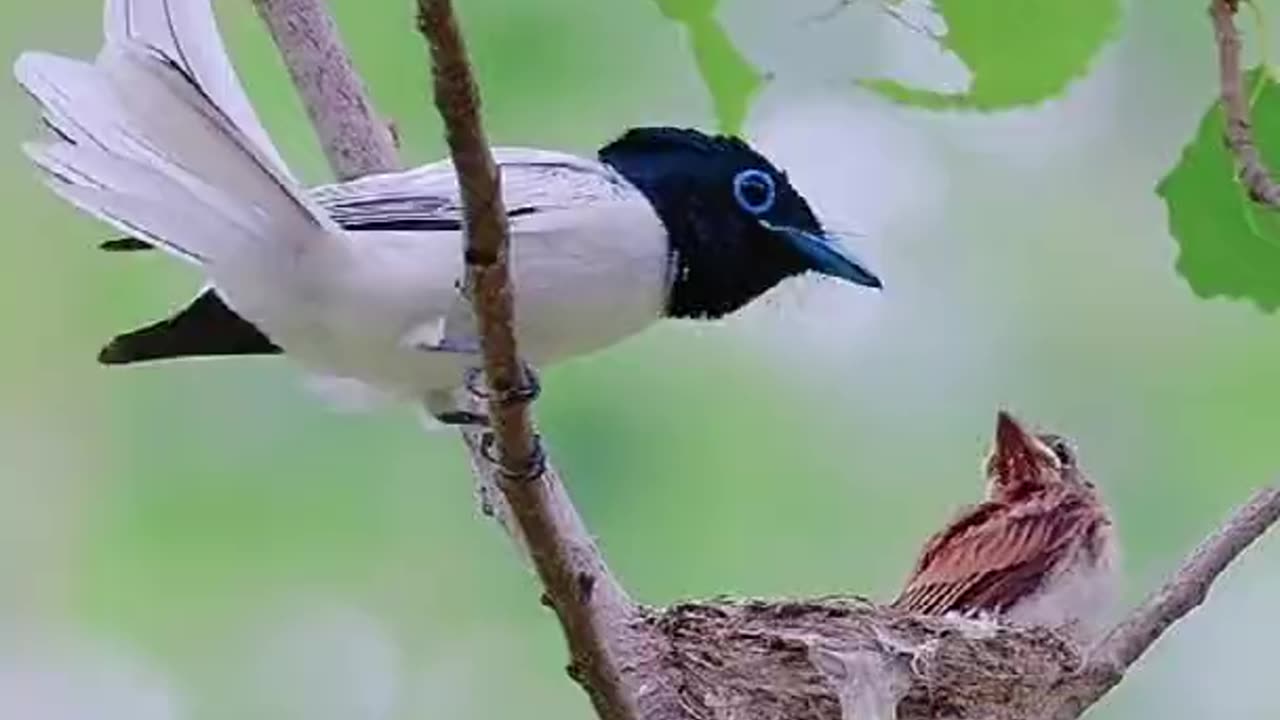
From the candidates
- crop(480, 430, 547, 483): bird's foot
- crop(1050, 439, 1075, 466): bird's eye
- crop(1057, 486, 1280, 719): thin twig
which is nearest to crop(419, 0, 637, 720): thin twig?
crop(480, 430, 547, 483): bird's foot

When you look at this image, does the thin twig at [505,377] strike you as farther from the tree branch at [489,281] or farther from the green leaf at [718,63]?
the green leaf at [718,63]

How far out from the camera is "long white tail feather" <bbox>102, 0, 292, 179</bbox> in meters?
0.84

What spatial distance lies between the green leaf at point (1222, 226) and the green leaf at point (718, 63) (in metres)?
0.16

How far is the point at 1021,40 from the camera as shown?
0.85 m

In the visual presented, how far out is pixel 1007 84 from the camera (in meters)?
0.85

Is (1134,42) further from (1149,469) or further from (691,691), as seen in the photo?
(691,691)

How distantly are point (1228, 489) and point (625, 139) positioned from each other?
2.77ft

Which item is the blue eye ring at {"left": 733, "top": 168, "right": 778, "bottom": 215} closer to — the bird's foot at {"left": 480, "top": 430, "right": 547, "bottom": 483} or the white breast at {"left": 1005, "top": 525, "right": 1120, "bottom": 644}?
the bird's foot at {"left": 480, "top": 430, "right": 547, "bottom": 483}

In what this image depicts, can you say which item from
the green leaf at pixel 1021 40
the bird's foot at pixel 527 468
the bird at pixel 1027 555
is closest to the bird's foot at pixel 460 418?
the bird's foot at pixel 527 468

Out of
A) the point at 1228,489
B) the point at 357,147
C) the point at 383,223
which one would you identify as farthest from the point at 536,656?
the point at 383,223

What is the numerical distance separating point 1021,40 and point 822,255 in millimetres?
162

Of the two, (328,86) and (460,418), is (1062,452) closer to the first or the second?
Result: (328,86)

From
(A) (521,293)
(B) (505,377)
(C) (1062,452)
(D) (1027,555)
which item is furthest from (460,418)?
(C) (1062,452)

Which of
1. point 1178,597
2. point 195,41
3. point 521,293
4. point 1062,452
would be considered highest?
point 1062,452
